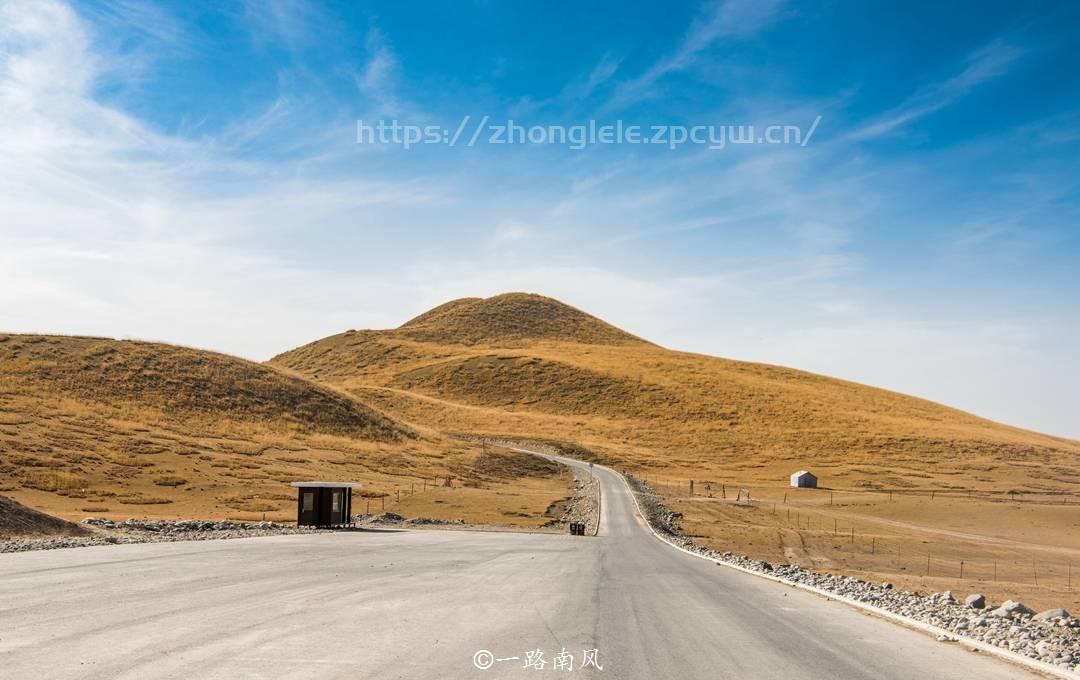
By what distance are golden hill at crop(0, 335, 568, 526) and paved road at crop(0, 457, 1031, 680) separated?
978 inches

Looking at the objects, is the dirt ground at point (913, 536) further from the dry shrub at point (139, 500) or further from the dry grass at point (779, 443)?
the dry shrub at point (139, 500)

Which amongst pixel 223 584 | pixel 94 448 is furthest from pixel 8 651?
pixel 94 448

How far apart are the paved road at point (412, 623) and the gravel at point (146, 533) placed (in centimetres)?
176

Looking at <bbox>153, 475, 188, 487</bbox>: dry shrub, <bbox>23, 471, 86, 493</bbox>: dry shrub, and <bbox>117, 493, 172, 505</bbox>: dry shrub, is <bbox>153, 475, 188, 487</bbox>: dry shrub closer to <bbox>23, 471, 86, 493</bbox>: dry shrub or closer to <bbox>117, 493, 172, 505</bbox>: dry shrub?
<bbox>117, 493, 172, 505</bbox>: dry shrub

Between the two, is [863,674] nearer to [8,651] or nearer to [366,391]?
[8,651]

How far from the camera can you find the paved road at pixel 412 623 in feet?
30.2

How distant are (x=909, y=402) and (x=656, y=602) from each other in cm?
15900

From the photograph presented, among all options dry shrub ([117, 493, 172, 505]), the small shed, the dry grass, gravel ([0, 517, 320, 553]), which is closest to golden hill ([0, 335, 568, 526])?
dry shrub ([117, 493, 172, 505])

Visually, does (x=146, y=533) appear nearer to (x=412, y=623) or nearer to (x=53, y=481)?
(x=412, y=623)

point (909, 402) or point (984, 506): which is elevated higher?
point (909, 402)

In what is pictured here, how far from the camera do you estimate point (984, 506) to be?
214 feet

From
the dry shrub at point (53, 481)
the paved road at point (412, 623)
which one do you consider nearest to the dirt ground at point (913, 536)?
the paved road at point (412, 623)

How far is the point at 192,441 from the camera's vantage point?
64.0m

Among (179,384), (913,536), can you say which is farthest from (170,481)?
(913,536)
